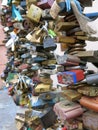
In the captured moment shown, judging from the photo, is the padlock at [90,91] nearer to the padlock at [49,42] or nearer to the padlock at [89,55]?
the padlock at [89,55]

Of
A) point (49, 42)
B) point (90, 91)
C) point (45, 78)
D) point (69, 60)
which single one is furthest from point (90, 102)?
point (45, 78)

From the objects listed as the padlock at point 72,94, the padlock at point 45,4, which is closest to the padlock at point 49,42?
the padlock at point 45,4

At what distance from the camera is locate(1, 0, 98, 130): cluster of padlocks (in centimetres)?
85

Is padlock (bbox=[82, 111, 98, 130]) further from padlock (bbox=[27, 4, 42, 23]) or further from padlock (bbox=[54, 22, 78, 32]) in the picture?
padlock (bbox=[27, 4, 42, 23])

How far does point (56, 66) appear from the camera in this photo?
124 cm

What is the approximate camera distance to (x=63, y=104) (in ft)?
3.11

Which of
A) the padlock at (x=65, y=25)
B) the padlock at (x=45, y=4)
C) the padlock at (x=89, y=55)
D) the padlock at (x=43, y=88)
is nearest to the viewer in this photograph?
the padlock at (x=89, y=55)

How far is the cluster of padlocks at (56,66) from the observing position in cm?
85

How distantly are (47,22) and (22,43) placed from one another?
0.50m

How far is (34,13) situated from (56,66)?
236 mm

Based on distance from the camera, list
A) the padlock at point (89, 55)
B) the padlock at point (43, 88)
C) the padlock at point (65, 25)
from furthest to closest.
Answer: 1. the padlock at point (43, 88)
2. the padlock at point (65, 25)
3. the padlock at point (89, 55)

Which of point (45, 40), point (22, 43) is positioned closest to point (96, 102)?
point (45, 40)

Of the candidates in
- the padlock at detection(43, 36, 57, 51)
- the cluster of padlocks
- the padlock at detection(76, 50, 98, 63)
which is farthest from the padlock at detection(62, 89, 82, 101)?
the padlock at detection(43, 36, 57, 51)

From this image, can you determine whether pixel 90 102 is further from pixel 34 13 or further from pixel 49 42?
pixel 34 13
